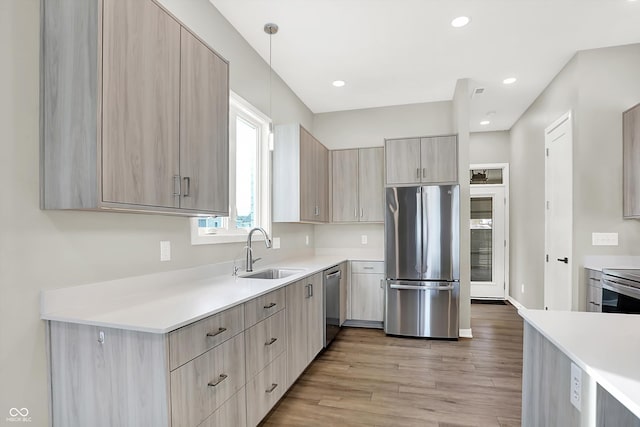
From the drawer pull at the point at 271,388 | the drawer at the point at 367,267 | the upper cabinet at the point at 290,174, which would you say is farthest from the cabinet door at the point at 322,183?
the drawer pull at the point at 271,388

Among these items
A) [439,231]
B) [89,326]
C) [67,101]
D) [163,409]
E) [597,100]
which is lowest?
[163,409]

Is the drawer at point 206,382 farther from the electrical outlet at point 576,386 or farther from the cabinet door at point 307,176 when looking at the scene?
the cabinet door at point 307,176

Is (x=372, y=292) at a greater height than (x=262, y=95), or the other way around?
(x=262, y=95)

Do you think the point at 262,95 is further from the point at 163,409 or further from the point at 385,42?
the point at 163,409

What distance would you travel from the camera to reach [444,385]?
2.72 metres

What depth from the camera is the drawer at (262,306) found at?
1.85 metres

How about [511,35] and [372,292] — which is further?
[372,292]

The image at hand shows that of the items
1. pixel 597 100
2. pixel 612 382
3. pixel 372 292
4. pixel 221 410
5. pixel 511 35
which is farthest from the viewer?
pixel 372 292

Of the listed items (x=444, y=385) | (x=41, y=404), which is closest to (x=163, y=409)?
(x=41, y=404)

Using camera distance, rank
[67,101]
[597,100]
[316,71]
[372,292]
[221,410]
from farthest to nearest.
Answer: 1. [372,292]
2. [316,71]
3. [597,100]
4. [221,410]
5. [67,101]

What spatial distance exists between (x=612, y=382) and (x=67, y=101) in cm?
207

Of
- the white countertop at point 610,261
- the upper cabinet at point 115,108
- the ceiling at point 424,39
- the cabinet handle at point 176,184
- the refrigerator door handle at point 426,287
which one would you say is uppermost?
the ceiling at point 424,39

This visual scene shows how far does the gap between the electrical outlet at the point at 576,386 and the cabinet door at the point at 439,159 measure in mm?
3057

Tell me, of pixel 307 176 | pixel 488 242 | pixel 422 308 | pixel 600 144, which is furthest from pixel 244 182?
pixel 488 242
